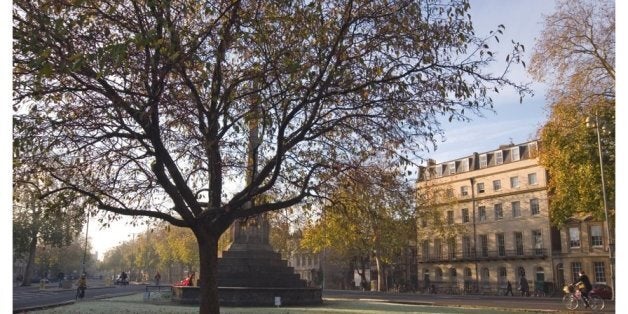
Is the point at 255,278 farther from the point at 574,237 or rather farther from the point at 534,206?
the point at 534,206

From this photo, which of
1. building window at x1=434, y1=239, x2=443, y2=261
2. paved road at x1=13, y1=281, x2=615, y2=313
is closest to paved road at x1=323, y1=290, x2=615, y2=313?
paved road at x1=13, y1=281, x2=615, y2=313

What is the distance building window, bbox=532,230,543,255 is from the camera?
5911cm

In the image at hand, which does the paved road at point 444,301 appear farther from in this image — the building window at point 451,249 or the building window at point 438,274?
the building window at point 438,274

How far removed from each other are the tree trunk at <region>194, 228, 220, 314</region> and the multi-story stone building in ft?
139

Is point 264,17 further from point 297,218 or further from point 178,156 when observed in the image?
point 297,218

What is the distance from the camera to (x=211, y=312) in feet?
43.1

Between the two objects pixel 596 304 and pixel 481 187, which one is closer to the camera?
pixel 596 304

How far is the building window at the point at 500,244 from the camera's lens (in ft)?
207

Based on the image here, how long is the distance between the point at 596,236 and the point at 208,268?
50.6 meters

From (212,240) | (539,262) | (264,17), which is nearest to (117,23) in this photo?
(264,17)

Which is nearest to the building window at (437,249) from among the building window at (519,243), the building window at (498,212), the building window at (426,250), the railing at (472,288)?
the building window at (426,250)

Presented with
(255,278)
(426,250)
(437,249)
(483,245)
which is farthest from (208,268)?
(426,250)

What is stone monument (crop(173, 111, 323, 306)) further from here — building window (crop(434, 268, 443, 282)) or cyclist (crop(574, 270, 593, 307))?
building window (crop(434, 268, 443, 282))

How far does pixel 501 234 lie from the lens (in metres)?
64.0
